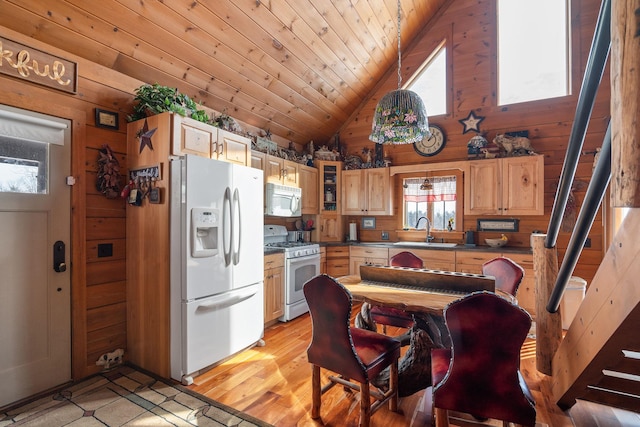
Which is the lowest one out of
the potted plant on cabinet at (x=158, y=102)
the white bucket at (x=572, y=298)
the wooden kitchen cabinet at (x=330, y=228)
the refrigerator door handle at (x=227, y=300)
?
the white bucket at (x=572, y=298)

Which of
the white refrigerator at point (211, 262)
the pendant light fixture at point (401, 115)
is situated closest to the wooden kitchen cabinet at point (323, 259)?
the white refrigerator at point (211, 262)

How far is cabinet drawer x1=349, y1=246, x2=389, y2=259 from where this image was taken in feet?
15.8

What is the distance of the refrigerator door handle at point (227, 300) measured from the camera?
8.91ft

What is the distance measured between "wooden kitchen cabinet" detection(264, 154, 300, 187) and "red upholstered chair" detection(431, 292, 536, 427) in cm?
321

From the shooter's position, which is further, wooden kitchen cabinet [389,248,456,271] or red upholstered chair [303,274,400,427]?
wooden kitchen cabinet [389,248,456,271]

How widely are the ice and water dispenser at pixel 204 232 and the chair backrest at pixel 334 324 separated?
1.16 meters

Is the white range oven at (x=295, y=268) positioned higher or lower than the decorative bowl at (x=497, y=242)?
lower

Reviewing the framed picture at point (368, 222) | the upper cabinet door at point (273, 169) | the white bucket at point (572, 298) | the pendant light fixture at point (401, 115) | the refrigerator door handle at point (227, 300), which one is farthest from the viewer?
the framed picture at point (368, 222)

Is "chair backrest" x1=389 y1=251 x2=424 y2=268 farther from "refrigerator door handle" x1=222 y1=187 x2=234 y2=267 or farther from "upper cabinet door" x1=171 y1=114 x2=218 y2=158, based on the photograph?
"upper cabinet door" x1=171 y1=114 x2=218 y2=158

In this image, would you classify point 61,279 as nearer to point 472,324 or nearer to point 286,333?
point 286,333

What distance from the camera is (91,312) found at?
269 cm

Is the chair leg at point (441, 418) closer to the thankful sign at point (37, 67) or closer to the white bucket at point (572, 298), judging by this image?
the white bucket at point (572, 298)

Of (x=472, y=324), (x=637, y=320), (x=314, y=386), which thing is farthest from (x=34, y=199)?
(x=637, y=320)

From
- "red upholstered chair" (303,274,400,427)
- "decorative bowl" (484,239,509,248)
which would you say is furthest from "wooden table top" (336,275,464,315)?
"decorative bowl" (484,239,509,248)
